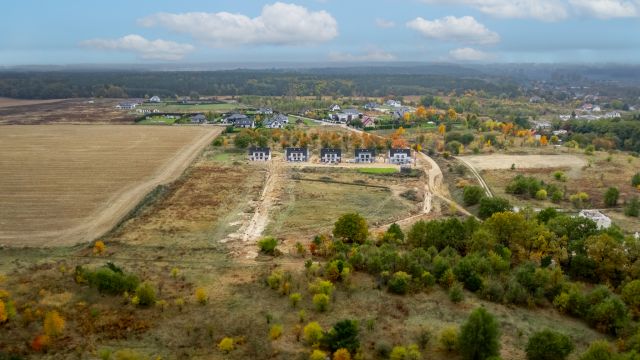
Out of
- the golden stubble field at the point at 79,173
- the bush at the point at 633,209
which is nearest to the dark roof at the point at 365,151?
the golden stubble field at the point at 79,173

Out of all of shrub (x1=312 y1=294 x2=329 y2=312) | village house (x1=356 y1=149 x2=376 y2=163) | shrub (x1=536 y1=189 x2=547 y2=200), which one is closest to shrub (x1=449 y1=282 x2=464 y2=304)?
shrub (x1=312 y1=294 x2=329 y2=312)

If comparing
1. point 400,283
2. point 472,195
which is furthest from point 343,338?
point 472,195

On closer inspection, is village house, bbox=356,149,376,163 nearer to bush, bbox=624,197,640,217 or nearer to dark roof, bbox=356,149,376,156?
dark roof, bbox=356,149,376,156

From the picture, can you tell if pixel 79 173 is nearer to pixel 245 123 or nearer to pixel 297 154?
pixel 297 154

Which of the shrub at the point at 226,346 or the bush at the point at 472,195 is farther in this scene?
the bush at the point at 472,195

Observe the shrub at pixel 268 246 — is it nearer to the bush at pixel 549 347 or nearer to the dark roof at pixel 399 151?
the bush at pixel 549 347

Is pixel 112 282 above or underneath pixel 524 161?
underneath
